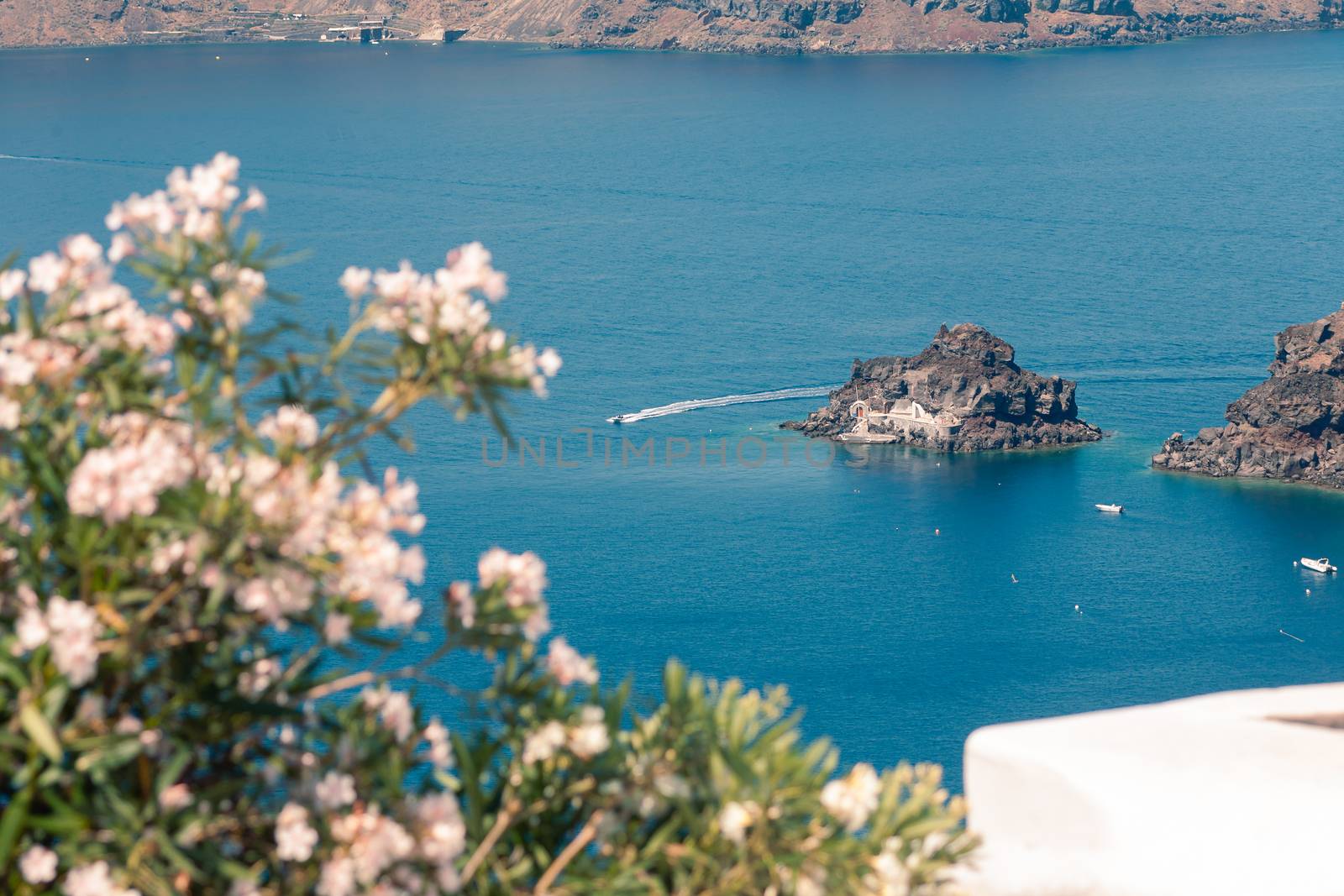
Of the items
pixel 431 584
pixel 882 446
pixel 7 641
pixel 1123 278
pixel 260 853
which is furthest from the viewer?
pixel 1123 278

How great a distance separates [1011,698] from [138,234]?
6189cm

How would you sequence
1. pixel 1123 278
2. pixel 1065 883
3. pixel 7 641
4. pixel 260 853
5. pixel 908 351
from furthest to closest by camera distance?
pixel 1123 278, pixel 908 351, pixel 1065 883, pixel 260 853, pixel 7 641

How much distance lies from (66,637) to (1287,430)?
95.4 meters

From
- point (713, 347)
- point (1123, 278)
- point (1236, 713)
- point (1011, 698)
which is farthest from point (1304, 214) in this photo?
point (1236, 713)

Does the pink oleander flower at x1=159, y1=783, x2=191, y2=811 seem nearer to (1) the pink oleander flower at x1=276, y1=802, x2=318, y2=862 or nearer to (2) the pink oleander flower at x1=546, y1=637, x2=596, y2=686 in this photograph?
(1) the pink oleander flower at x1=276, y1=802, x2=318, y2=862

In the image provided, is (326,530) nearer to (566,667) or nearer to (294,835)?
(294,835)

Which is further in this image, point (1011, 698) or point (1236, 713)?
point (1011, 698)

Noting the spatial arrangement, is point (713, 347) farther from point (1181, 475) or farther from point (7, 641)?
point (7, 641)

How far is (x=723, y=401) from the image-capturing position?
101 metres

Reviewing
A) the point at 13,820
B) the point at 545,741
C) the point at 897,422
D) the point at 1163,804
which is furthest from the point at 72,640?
the point at 897,422

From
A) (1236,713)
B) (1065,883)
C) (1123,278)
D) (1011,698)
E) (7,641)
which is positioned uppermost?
(7,641)

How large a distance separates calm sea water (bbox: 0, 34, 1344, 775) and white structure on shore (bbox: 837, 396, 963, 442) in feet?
5.28

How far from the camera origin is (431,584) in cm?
7350

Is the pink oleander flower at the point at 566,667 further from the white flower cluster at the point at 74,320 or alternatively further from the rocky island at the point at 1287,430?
the rocky island at the point at 1287,430
